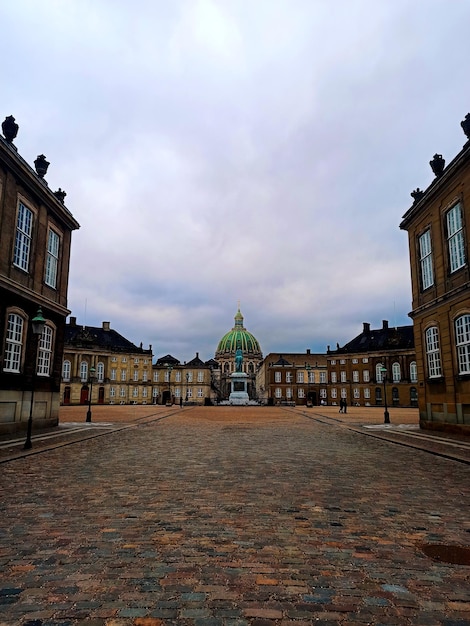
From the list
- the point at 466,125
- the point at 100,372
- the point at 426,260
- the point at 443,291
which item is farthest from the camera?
the point at 100,372

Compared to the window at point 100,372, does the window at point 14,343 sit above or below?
below

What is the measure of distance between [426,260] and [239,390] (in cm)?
6533

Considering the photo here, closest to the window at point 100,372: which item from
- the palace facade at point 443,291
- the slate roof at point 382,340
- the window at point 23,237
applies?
the slate roof at point 382,340

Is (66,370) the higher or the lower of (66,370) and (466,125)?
the lower

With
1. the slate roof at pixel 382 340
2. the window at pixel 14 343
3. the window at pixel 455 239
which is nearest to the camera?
the window at pixel 14 343

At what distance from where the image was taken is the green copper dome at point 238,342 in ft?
555

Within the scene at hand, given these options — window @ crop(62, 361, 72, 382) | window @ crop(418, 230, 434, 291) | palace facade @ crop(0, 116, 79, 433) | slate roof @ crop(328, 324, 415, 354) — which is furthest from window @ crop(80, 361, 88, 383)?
window @ crop(418, 230, 434, 291)

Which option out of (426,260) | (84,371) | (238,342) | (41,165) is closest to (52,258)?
(41,165)

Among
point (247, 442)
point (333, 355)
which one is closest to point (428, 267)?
point (247, 442)

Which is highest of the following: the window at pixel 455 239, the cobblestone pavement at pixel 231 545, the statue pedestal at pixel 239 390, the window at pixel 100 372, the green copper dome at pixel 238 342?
the green copper dome at pixel 238 342

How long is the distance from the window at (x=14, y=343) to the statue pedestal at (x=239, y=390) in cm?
6631

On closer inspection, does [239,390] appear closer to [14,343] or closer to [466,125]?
[14,343]

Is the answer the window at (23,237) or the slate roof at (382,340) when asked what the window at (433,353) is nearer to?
the window at (23,237)

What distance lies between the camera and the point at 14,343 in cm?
2048
